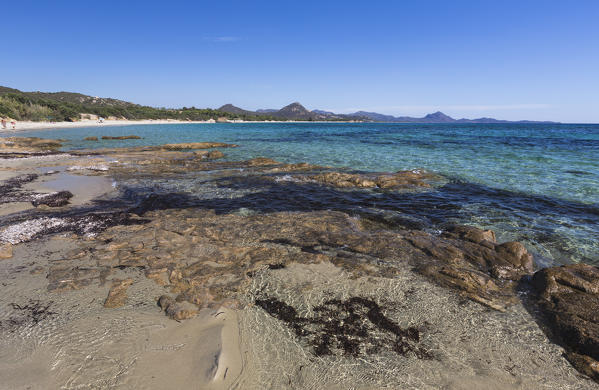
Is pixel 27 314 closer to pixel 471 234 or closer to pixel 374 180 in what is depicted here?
pixel 471 234

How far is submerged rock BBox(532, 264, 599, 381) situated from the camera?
4074 mm

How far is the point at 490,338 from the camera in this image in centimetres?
442

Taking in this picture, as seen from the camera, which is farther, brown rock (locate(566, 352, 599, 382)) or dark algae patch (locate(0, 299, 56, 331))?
dark algae patch (locate(0, 299, 56, 331))

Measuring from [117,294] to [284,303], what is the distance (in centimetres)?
330

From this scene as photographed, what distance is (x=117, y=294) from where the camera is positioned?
5.22 meters

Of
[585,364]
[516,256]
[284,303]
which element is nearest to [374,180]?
[516,256]

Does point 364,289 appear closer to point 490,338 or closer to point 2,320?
point 490,338

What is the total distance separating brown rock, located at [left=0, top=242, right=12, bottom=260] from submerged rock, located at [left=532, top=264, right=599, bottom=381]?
11475 mm

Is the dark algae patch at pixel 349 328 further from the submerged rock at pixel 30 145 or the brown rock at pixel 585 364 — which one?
the submerged rock at pixel 30 145

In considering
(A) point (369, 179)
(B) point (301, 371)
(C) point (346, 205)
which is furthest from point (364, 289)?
(A) point (369, 179)

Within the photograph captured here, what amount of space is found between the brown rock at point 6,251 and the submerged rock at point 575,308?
37.6 feet

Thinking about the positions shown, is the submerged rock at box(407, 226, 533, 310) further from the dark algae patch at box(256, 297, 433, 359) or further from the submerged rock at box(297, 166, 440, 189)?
the submerged rock at box(297, 166, 440, 189)

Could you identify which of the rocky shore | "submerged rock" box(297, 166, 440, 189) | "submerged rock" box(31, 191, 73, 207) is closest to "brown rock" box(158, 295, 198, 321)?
the rocky shore

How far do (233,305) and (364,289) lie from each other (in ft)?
8.79
